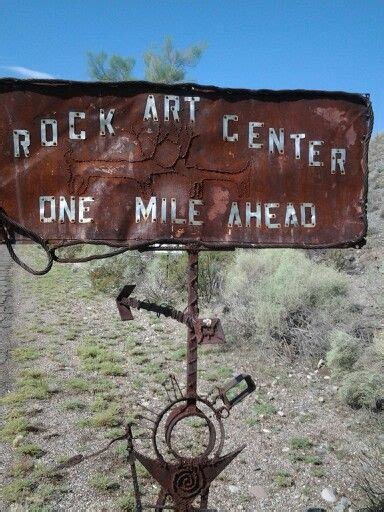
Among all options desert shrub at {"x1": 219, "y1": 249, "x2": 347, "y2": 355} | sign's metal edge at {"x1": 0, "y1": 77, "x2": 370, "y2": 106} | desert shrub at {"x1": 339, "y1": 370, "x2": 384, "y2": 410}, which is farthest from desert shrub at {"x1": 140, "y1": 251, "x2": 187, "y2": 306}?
sign's metal edge at {"x1": 0, "y1": 77, "x2": 370, "y2": 106}

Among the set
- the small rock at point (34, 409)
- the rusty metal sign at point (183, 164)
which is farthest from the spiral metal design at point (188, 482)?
the small rock at point (34, 409)

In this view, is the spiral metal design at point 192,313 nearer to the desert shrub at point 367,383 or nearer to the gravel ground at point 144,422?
the gravel ground at point 144,422

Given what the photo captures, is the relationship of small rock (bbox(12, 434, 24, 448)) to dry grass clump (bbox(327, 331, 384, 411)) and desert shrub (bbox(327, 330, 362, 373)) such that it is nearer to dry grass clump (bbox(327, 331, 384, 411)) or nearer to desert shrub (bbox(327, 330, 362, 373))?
dry grass clump (bbox(327, 331, 384, 411))

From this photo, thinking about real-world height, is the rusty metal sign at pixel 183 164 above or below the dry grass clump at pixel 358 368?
above

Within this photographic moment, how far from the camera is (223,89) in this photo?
8.62 feet

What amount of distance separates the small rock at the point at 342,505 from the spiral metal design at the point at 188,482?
2108mm

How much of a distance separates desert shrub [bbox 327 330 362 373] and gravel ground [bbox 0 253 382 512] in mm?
270

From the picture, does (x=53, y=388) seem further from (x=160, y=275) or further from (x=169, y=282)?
(x=160, y=275)

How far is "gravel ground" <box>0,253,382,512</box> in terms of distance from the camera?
450cm

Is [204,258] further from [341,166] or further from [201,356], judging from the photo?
[341,166]

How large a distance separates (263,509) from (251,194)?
3083 millimetres

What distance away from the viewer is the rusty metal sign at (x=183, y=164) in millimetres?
2572

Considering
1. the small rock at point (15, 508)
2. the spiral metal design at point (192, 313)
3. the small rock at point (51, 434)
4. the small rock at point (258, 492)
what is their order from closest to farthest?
the spiral metal design at point (192, 313) < the small rock at point (15, 508) < the small rock at point (258, 492) < the small rock at point (51, 434)

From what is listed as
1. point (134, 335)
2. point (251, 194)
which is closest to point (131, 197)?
point (251, 194)
